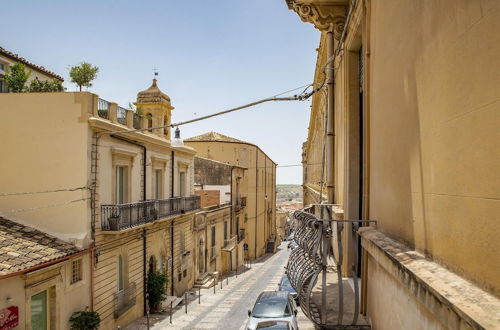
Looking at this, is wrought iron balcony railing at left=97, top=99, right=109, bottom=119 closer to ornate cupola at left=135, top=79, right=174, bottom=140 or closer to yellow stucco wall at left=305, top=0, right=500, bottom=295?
ornate cupola at left=135, top=79, right=174, bottom=140

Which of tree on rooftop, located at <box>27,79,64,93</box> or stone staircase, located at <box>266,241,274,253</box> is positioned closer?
tree on rooftop, located at <box>27,79,64,93</box>

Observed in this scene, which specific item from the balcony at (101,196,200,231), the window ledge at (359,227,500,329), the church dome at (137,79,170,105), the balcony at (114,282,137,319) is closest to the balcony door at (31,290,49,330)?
the balcony at (101,196,200,231)

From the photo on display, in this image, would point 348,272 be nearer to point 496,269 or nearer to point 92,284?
point 496,269

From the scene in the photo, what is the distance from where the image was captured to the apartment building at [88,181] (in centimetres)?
1339

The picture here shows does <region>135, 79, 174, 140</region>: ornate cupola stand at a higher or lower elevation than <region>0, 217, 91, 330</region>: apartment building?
higher

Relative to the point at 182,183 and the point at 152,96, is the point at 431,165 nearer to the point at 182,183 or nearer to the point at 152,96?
the point at 152,96

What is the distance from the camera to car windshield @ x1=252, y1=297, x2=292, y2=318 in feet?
41.5

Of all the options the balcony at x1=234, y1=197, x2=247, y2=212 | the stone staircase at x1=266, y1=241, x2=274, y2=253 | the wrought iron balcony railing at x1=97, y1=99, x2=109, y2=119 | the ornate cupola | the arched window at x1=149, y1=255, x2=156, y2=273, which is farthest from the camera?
the stone staircase at x1=266, y1=241, x2=274, y2=253

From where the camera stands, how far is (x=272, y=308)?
42.7ft

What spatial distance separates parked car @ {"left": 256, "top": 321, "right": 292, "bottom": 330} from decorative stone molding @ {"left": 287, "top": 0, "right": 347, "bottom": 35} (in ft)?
25.4

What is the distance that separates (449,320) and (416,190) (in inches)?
46.0

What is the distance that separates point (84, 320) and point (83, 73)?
30.9ft

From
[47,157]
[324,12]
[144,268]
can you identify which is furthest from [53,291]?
[324,12]

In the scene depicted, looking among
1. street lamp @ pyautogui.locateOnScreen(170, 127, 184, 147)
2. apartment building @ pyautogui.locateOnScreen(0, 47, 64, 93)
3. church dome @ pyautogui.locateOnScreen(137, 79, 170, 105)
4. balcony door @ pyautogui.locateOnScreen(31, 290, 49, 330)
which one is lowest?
balcony door @ pyautogui.locateOnScreen(31, 290, 49, 330)
